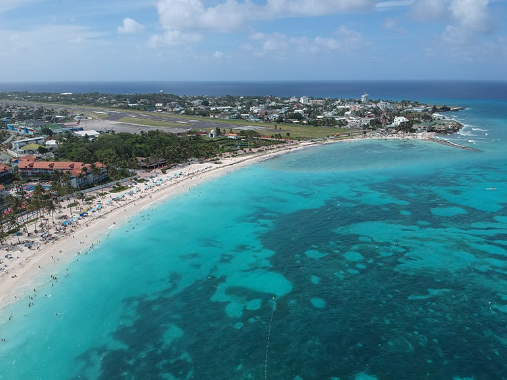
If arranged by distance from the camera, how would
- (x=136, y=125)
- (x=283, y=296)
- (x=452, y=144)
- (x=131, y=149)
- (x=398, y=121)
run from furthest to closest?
1. (x=398, y=121)
2. (x=136, y=125)
3. (x=452, y=144)
4. (x=131, y=149)
5. (x=283, y=296)

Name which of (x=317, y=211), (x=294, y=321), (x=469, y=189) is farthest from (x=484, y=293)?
(x=469, y=189)

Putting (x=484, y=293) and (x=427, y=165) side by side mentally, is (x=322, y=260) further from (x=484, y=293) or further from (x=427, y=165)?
(x=427, y=165)

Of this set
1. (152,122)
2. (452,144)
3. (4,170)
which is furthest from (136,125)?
(452,144)

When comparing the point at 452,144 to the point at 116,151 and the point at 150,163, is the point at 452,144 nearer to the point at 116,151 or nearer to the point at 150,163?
the point at 150,163

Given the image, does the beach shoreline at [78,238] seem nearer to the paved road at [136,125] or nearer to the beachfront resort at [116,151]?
the beachfront resort at [116,151]

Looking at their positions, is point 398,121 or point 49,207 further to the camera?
point 398,121

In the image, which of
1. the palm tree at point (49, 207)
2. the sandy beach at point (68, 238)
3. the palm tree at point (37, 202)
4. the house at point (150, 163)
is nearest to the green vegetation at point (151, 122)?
the house at point (150, 163)

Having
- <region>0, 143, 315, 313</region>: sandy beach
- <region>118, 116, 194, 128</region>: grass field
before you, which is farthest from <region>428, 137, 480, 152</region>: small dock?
<region>118, 116, 194, 128</region>: grass field
